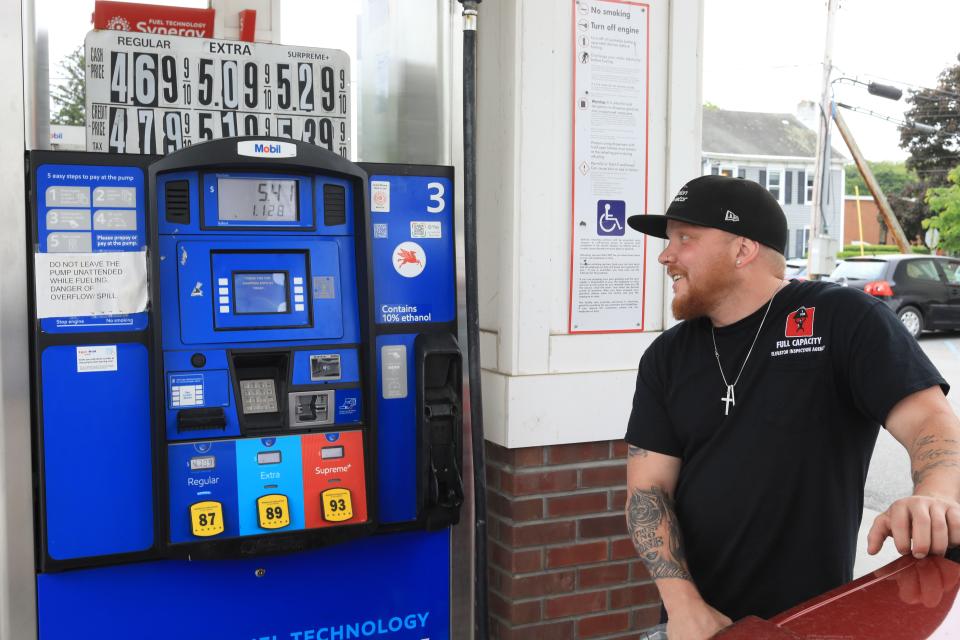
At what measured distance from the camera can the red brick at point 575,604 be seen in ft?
10.4

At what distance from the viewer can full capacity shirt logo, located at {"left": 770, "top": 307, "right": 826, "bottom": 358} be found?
2.12 m

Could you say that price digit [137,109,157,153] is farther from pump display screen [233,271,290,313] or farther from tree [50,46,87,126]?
pump display screen [233,271,290,313]

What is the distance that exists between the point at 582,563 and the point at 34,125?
2.16 metres

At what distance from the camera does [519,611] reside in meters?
3.11

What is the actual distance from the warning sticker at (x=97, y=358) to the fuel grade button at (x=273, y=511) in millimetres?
515

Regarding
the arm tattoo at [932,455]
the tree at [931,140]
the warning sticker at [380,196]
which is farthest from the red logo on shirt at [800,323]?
the tree at [931,140]

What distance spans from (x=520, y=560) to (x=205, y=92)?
176cm

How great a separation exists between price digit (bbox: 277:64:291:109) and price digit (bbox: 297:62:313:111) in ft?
0.11

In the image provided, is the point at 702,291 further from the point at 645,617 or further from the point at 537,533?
the point at 645,617

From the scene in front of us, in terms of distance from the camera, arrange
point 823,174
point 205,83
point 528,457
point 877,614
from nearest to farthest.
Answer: point 877,614 < point 205,83 < point 528,457 < point 823,174

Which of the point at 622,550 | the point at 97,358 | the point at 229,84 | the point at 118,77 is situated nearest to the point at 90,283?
the point at 97,358

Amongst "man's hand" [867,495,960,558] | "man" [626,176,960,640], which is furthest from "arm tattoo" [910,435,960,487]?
"man's hand" [867,495,960,558]

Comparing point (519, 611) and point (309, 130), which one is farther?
point (519, 611)

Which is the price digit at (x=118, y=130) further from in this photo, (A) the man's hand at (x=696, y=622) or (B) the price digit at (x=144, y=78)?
(A) the man's hand at (x=696, y=622)
